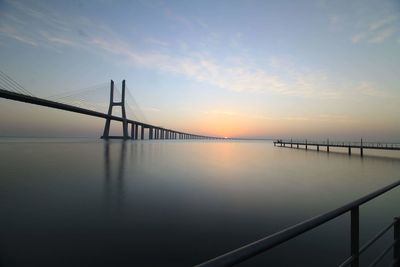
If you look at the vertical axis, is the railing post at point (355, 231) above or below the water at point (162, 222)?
above

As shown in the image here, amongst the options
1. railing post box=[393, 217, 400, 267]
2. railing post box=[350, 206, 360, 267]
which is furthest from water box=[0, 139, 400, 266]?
railing post box=[350, 206, 360, 267]

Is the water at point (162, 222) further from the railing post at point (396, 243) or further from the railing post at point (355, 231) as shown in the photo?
the railing post at point (355, 231)

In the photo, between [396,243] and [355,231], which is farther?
[396,243]

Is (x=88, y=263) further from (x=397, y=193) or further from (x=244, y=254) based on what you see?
(x=397, y=193)

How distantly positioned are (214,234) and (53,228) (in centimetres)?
377

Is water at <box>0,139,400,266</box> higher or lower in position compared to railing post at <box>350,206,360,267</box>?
lower

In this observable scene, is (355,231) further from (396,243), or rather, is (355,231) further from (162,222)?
(162,222)

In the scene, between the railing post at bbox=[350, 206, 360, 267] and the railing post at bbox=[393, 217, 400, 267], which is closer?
the railing post at bbox=[350, 206, 360, 267]

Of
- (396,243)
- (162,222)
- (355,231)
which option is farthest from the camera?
(162,222)

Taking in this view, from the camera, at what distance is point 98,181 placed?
13.3 m

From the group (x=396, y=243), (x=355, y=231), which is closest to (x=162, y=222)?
(x=396, y=243)

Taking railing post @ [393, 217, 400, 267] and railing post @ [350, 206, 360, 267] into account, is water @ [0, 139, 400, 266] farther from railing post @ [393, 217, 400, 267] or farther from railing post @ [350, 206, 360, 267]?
railing post @ [350, 206, 360, 267]

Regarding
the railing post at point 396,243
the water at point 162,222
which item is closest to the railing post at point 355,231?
the railing post at point 396,243

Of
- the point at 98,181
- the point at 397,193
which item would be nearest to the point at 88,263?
the point at 98,181
